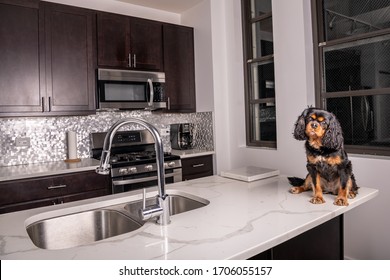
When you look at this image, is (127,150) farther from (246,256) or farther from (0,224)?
(246,256)

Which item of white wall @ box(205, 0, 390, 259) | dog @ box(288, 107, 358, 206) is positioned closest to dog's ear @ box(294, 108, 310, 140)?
dog @ box(288, 107, 358, 206)

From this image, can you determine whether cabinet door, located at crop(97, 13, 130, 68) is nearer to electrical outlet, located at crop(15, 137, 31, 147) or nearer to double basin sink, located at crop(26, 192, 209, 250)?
electrical outlet, located at crop(15, 137, 31, 147)

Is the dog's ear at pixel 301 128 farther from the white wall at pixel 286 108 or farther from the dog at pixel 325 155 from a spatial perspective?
the white wall at pixel 286 108

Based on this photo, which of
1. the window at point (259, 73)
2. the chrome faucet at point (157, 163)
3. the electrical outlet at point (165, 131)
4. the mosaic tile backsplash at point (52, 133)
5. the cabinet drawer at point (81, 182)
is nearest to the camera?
the chrome faucet at point (157, 163)

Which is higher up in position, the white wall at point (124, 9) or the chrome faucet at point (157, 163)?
the white wall at point (124, 9)

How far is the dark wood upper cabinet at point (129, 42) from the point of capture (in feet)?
10.2

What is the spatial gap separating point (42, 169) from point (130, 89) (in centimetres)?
116

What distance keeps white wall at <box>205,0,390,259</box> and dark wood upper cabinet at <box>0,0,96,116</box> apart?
141cm

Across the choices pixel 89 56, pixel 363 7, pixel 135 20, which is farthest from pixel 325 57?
pixel 89 56

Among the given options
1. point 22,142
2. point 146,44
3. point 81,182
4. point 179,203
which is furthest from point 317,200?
point 22,142

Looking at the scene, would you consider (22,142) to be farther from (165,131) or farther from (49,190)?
(165,131)

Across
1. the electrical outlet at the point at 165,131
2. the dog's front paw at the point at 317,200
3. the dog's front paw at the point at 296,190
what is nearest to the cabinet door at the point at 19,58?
the electrical outlet at the point at 165,131

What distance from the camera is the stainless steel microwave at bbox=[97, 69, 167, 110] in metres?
3.08

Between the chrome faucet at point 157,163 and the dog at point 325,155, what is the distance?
2.22 feet
